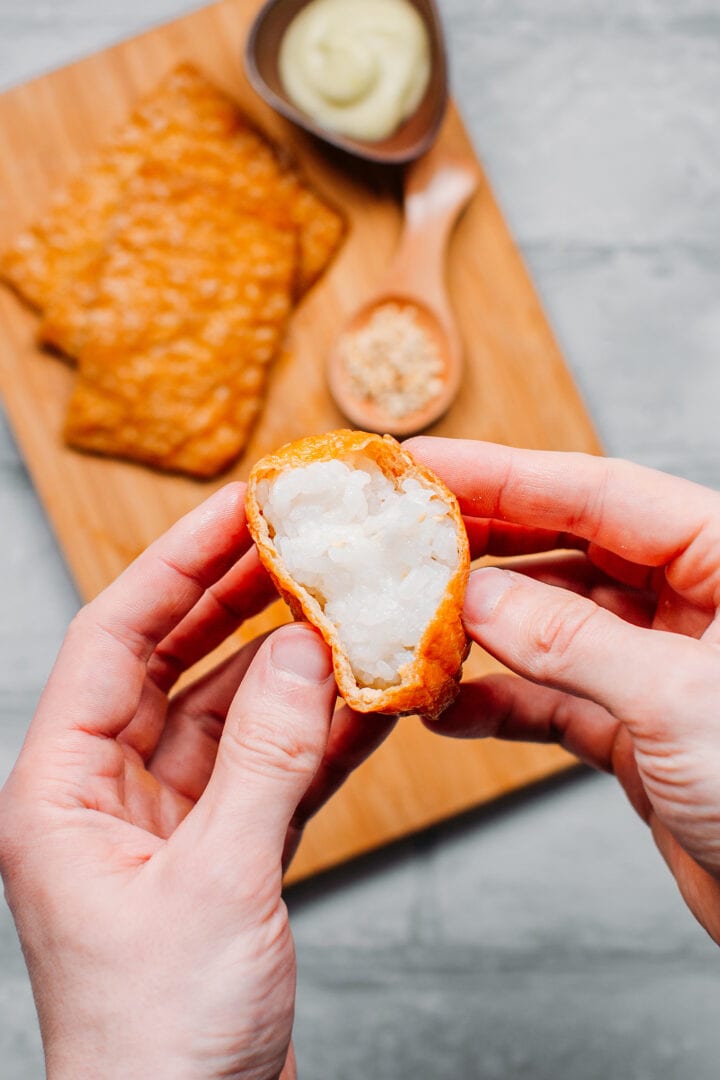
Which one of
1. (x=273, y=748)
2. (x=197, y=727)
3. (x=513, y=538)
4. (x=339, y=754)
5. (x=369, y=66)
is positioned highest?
(x=369, y=66)

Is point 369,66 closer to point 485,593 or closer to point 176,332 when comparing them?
point 176,332

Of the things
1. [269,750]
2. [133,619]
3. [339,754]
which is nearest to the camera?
[269,750]

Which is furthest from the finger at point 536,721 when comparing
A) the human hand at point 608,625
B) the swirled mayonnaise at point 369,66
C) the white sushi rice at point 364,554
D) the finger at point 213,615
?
the swirled mayonnaise at point 369,66

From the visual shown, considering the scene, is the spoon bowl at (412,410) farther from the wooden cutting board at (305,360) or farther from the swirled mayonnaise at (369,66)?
the swirled mayonnaise at (369,66)

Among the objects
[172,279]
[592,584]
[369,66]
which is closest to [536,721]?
[592,584]

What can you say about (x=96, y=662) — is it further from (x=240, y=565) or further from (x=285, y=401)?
(x=285, y=401)

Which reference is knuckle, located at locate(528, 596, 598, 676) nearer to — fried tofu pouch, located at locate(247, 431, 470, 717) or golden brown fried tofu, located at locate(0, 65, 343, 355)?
fried tofu pouch, located at locate(247, 431, 470, 717)
